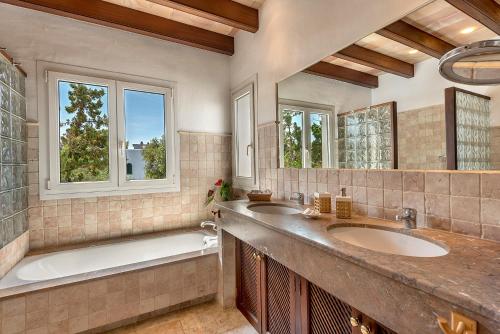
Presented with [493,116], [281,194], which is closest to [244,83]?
[281,194]

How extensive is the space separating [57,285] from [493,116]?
256 cm

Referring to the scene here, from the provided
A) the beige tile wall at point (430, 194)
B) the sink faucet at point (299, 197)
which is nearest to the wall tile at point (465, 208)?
the beige tile wall at point (430, 194)

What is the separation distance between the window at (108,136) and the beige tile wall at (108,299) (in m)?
1.00

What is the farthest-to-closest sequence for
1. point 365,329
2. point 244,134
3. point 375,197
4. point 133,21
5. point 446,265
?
point 244,134 → point 133,21 → point 375,197 → point 365,329 → point 446,265

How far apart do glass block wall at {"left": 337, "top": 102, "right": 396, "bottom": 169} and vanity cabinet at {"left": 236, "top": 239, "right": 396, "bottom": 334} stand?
2.53 ft

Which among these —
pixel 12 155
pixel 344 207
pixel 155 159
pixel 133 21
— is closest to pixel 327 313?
pixel 344 207

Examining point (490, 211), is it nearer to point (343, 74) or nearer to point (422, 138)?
point (422, 138)

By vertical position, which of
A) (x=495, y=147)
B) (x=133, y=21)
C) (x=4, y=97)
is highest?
(x=133, y=21)

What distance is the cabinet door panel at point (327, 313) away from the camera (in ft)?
3.63

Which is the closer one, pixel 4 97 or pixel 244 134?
pixel 4 97

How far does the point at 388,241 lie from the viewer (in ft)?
3.90

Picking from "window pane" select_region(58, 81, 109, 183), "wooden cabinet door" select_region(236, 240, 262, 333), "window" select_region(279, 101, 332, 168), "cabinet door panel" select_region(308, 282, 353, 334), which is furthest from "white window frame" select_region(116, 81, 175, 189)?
"cabinet door panel" select_region(308, 282, 353, 334)

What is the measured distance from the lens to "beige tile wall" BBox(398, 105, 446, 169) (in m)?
1.12

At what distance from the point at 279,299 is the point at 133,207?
181 centimetres
